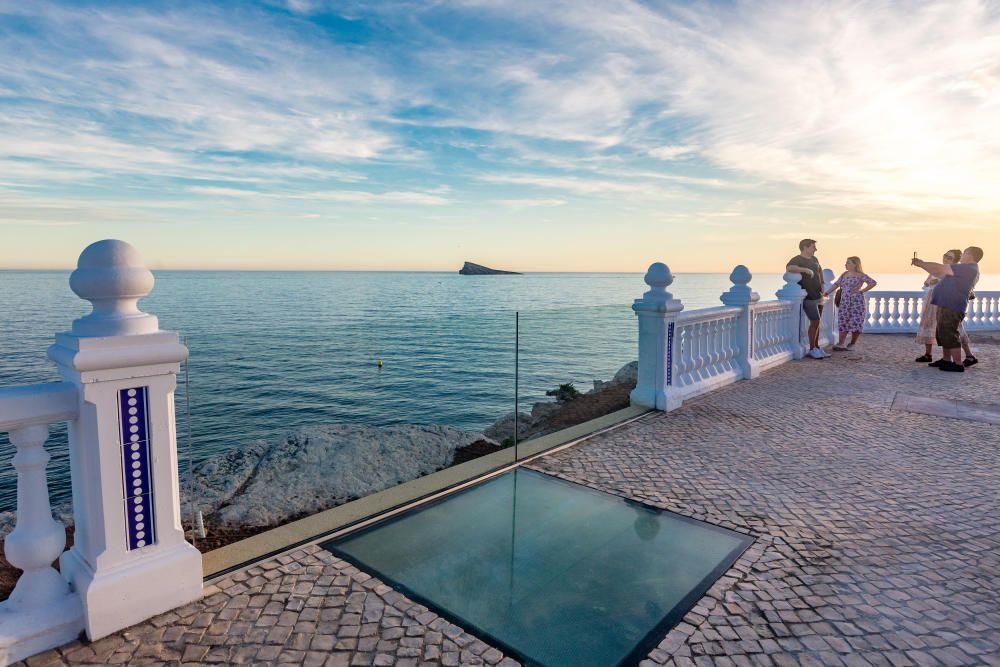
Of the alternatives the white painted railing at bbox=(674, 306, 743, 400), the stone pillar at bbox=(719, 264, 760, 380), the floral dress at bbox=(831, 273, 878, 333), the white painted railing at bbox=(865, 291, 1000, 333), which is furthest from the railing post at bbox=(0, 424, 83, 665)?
the white painted railing at bbox=(865, 291, 1000, 333)

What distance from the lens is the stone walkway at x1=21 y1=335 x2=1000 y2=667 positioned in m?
2.47

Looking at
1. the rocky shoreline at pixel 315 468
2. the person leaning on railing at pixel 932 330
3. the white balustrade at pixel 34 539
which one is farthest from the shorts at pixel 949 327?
the white balustrade at pixel 34 539

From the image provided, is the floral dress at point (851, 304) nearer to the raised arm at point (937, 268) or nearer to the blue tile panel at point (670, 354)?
the raised arm at point (937, 268)

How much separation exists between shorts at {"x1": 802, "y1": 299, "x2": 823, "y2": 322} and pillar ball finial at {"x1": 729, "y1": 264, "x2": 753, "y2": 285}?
272 centimetres

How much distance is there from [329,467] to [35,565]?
271 cm

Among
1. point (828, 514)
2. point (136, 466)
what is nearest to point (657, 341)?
point (828, 514)

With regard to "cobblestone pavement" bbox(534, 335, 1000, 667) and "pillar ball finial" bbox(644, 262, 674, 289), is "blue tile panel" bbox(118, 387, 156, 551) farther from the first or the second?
"pillar ball finial" bbox(644, 262, 674, 289)

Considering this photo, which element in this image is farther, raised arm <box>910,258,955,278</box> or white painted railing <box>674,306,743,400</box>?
raised arm <box>910,258,955,278</box>

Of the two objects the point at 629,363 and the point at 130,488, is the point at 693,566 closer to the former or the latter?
the point at 130,488

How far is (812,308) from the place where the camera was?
34.1 feet

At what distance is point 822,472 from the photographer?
468 centimetres

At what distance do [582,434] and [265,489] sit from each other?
2.89m

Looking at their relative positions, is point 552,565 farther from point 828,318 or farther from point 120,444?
point 828,318

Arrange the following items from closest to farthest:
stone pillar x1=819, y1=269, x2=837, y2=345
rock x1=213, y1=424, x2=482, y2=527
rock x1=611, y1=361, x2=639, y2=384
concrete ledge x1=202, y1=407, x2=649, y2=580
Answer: concrete ledge x1=202, y1=407, x2=649, y2=580 → rock x1=213, y1=424, x2=482, y2=527 → rock x1=611, y1=361, x2=639, y2=384 → stone pillar x1=819, y1=269, x2=837, y2=345
